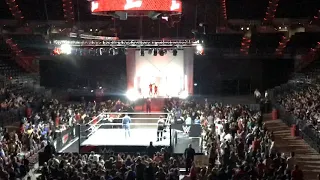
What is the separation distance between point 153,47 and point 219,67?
7.85 meters

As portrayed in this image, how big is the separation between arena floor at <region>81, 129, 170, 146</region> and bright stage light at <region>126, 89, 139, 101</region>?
624 cm

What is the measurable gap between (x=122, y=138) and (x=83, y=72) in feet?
45.0

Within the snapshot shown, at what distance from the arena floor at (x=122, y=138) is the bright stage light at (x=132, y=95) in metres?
6.24

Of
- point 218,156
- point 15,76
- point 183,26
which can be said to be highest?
point 183,26

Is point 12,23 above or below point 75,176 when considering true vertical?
above

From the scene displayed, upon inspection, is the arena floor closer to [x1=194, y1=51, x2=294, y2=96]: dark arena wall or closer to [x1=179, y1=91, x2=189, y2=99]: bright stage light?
[x1=179, y1=91, x2=189, y2=99]: bright stage light

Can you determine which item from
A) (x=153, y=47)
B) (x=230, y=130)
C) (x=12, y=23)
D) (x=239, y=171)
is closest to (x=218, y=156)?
(x=230, y=130)

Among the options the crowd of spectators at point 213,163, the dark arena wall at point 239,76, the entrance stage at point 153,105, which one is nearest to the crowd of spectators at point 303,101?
the crowd of spectators at point 213,163

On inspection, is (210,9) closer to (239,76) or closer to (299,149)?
(239,76)

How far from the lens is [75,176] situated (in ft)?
40.8

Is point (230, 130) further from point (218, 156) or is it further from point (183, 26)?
point (183, 26)

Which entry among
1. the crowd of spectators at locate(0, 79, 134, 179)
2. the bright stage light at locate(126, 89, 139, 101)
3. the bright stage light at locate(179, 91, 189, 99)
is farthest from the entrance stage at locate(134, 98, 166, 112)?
the crowd of spectators at locate(0, 79, 134, 179)

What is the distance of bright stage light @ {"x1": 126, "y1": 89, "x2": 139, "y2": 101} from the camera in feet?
95.1

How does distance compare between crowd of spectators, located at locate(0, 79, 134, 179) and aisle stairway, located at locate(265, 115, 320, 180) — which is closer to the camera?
crowd of spectators, located at locate(0, 79, 134, 179)
